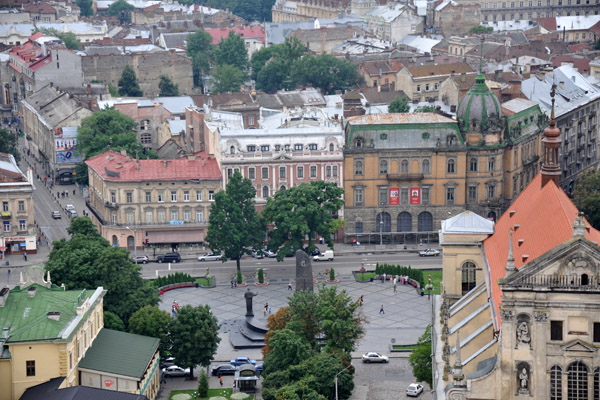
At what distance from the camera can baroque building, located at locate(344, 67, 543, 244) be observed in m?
164

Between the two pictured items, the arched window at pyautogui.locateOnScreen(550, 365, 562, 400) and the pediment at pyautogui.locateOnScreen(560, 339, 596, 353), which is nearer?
the pediment at pyautogui.locateOnScreen(560, 339, 596, 353)

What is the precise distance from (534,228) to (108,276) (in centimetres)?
4597

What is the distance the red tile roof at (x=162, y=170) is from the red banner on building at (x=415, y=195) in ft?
75.7

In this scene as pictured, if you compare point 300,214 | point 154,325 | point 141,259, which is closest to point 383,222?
point 300,214

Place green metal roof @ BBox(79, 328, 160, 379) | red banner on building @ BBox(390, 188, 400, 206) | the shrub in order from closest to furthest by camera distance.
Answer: green metal roof @ BBox(79, 328, 160, 379), the shrub, red banner on building @ BBox(390, 188, 400, 206)

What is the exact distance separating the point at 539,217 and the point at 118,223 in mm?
75626

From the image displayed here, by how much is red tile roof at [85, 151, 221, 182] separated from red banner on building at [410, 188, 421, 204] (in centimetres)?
2308

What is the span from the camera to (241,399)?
11169 cm

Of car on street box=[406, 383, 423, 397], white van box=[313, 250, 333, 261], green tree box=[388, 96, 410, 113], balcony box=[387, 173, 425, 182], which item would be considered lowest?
car on street box=[406, 383, 423, 397]

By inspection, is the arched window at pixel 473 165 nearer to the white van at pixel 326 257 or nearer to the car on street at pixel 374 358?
the white van at pixel 326 257

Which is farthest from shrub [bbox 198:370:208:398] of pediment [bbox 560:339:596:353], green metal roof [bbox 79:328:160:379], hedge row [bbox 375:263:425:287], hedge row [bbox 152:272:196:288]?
hedge row [bbox 375:263:425:287]

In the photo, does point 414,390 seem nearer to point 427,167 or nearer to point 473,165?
point 427,167

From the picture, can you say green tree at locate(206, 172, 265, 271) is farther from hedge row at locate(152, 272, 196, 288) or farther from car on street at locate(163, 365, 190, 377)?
car on street at locate(163, 365, 190, 377)

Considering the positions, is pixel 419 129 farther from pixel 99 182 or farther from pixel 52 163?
pixel 52 163
